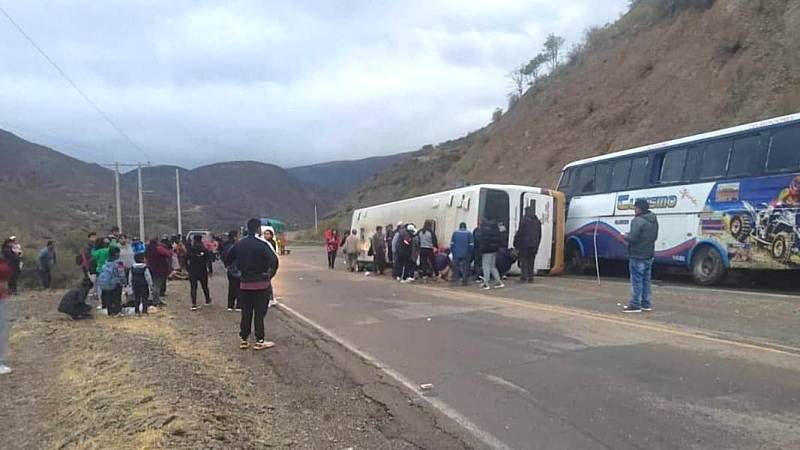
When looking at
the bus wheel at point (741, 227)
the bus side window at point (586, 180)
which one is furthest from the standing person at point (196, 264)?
the bus side window at point (586, 180)

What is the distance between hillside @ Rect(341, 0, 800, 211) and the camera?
88.1ft

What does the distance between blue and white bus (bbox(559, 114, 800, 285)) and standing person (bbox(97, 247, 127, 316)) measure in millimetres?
12994

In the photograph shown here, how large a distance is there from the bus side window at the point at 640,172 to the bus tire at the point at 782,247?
15.5 ft

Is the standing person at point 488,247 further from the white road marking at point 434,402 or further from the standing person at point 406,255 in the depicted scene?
the white road marking at point 434,402

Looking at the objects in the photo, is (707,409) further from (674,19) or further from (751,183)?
(674,19)

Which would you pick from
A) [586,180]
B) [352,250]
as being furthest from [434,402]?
[352,250]

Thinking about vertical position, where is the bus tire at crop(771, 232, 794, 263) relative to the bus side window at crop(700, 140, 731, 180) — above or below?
below

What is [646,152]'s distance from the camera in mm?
18203

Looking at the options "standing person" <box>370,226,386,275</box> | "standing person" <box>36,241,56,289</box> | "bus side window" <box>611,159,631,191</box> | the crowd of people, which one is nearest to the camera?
the crowd of people

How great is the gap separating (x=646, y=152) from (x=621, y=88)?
66.9ft

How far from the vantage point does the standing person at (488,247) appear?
16766 mm

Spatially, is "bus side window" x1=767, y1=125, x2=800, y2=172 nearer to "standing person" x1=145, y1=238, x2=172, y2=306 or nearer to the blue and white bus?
the blue and white bus

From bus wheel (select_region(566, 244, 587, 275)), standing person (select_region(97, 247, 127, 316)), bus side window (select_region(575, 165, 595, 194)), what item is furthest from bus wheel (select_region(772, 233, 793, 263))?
standing person (select_region(97, 247, 127, 316))

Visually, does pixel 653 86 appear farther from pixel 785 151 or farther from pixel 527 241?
pixel 785 151
